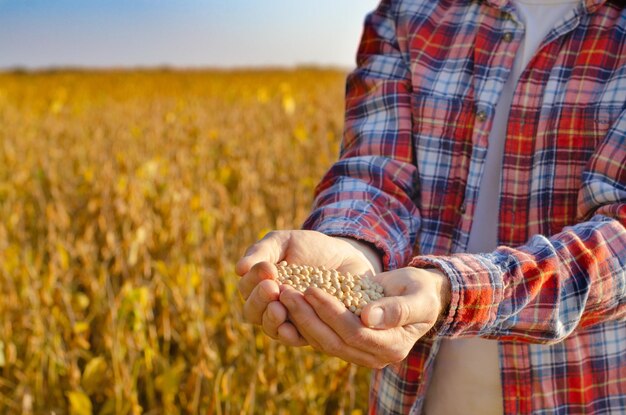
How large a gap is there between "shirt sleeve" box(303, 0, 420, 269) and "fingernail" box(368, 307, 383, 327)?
0.24 m

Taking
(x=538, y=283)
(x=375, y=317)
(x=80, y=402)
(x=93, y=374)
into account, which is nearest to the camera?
(x=375, y=317)

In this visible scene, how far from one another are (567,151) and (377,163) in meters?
0.29

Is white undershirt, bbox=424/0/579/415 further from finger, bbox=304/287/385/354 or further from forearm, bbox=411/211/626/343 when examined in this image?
finger, bbox=304/287/385/354

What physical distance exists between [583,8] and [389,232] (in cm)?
45

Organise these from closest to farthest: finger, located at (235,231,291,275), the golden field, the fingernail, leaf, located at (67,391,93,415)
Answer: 1. the fingernail
2. finger, located at (235,231,291,275)
3. leaf, located at (67,391,93,415)
4. the golden field

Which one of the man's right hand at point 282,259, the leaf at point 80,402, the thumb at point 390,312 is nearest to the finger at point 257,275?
the man's right hand at point 282,259

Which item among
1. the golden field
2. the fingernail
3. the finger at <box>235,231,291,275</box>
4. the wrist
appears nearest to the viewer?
the fingernail

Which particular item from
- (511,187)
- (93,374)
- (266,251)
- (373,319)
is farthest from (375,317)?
(93,374)

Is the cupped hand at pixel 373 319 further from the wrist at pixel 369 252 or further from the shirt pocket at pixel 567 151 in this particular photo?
the shirt pocket at pixel 567 151

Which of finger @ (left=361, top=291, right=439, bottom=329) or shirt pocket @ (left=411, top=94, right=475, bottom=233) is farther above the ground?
shirt pocket @ (left=411, top=94, right=475, bottom=233)

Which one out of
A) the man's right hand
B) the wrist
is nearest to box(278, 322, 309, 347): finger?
the man's right hand

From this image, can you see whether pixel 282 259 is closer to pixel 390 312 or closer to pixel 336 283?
pixel 336 283

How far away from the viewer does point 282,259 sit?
1099 mm

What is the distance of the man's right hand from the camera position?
94 cm
